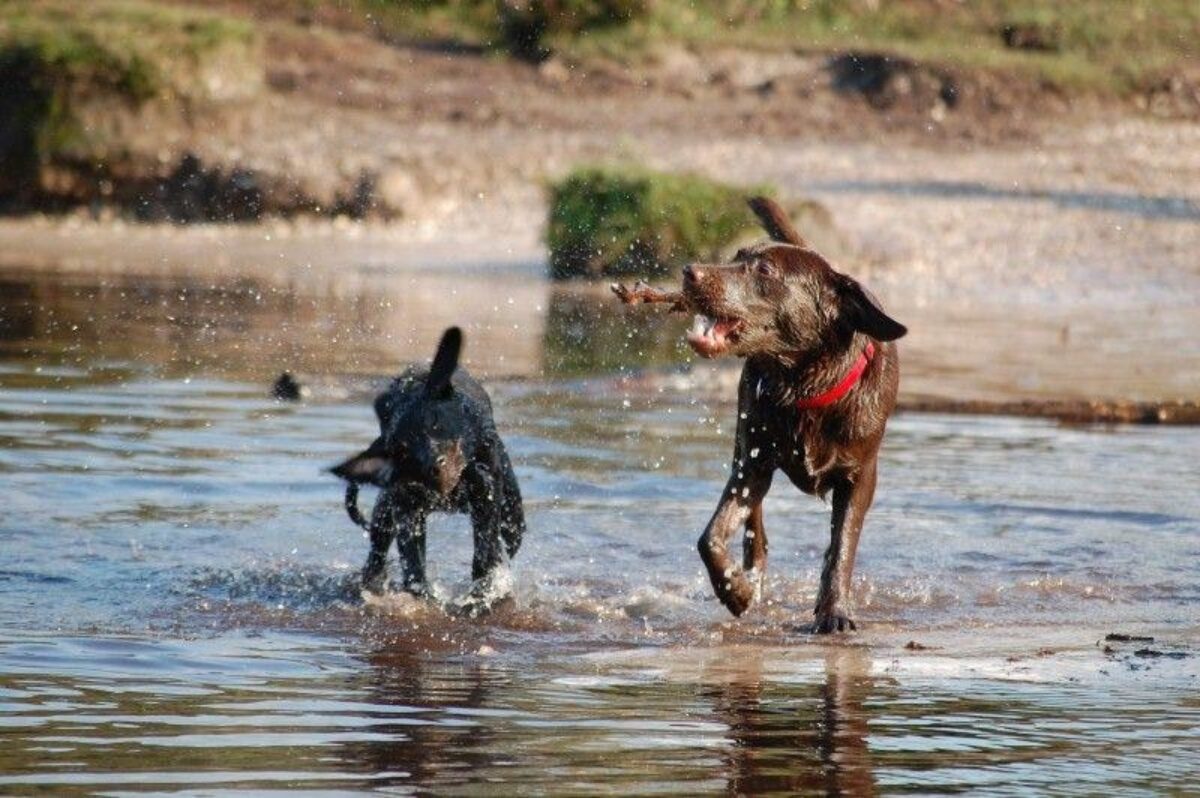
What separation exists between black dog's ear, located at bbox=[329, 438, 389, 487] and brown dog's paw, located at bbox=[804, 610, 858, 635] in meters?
1.43

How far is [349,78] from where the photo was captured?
23391 mm

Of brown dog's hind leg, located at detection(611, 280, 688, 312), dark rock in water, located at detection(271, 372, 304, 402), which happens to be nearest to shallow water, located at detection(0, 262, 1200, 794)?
dark rock in water, located at detection(271, 372, 304, 402)

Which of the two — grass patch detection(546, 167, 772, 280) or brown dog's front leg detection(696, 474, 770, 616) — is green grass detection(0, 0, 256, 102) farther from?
brown dog's front leg detection(696, 474, 770, 616)

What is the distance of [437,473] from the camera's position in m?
7.84

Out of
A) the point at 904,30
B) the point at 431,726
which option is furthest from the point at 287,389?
the point at 904,30

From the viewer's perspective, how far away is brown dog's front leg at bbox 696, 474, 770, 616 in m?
7.55

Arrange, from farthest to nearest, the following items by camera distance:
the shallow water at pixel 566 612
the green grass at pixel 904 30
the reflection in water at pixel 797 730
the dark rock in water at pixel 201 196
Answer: the green grass at pixel 904 30 < the dark rock in water at pixel 201 196 < the shallow water at pixel 566 612 < the reflection in water at pixel 797 730

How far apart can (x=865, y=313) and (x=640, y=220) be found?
1073 centimetres

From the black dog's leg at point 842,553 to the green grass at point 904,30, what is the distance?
16584 millimetres

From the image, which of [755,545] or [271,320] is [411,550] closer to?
[755,545]

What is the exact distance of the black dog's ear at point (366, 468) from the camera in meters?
7.80

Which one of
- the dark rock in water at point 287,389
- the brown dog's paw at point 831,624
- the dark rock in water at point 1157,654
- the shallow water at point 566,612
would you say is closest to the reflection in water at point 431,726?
Result: the shallow water at point 566,612

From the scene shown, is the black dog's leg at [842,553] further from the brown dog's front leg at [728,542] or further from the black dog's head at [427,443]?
the black dog's head at [427,443]

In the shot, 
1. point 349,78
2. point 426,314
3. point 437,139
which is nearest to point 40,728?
point 426,314
